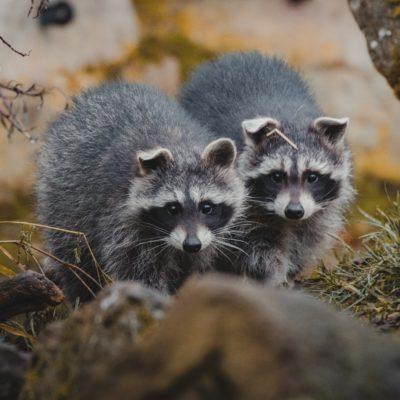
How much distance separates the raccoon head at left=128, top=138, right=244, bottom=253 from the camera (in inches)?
240

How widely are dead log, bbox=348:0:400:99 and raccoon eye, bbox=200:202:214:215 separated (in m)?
1.87

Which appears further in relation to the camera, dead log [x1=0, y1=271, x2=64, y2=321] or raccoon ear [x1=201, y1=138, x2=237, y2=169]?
raccoon ear [x1=201, y1=138, x2=237, y2=169]

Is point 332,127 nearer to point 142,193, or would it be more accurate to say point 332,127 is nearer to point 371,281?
point 371,281

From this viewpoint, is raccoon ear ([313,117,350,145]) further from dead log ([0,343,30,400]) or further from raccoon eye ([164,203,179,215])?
dead log ([0,343,30,400])

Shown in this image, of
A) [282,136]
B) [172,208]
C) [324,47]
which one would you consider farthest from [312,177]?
[324,47]

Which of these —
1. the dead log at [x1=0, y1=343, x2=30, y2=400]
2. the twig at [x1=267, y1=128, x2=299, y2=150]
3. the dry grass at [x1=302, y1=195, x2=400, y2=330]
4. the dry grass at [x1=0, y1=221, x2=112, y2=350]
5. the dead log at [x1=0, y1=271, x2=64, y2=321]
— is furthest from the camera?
the twig at [x1=267, y1=128, x2=299, y2=150]

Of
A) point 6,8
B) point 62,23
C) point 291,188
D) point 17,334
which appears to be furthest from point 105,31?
point 17,334

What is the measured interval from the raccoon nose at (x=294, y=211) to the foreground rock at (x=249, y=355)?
3248 millimetres

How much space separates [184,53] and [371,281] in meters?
6.03

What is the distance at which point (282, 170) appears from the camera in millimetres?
6812

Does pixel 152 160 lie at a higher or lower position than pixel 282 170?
higher

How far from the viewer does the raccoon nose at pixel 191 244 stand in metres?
5.88

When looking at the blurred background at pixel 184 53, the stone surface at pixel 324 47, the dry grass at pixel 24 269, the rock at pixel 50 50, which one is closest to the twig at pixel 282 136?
the dry grass at pixel 24 269

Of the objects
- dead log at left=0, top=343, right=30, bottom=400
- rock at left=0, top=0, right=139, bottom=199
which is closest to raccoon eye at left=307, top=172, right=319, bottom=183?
dead log at left=0, top=343, right=30, bottom=400
